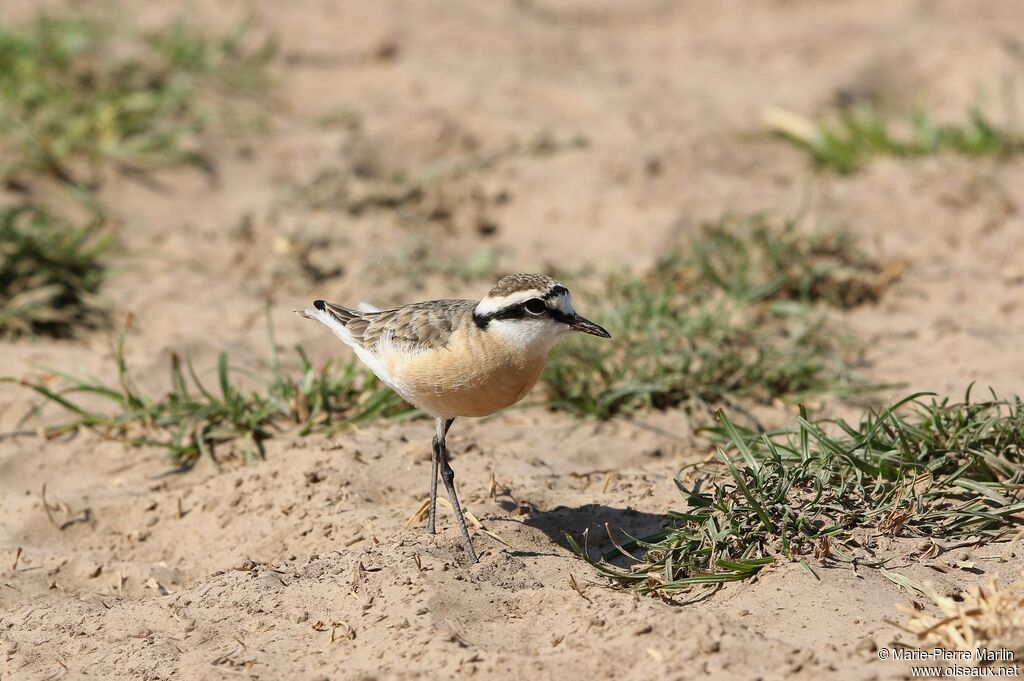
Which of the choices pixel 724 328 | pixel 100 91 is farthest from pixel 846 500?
pixel 100 91

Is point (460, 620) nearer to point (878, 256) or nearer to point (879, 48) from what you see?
point (878, 256)

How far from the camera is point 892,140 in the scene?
9.12 metres

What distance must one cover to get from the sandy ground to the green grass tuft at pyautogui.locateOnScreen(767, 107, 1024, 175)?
14cm

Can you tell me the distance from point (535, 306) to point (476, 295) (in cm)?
296

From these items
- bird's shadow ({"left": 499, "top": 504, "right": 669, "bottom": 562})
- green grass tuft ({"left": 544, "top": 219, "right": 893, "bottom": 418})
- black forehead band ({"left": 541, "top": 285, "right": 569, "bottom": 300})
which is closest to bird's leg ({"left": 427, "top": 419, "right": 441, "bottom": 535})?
bird's shadow ({"left": 499, "top": 504, "right": 669, "bottom": 562})

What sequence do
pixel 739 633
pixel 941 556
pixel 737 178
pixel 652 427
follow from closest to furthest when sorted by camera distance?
pixel 739 633
pixel 941 556
pixel 652 427
pixel 737 178

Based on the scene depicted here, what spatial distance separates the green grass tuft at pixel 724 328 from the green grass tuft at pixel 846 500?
1397mm

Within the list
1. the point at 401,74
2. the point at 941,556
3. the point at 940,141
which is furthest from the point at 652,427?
the point at 401,74

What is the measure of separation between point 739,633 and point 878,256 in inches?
186

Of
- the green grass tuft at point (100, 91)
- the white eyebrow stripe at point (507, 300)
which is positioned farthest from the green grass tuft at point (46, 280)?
the white eyebrow stripe at point (507, 300)

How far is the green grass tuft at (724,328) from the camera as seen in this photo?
6438 mm

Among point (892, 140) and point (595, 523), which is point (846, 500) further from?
point (892, 140)

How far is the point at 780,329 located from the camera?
7.29 metres

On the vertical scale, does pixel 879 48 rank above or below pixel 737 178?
above
